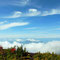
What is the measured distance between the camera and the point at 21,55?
12508 mm

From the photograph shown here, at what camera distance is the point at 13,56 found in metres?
12.7

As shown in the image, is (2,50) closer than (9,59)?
No

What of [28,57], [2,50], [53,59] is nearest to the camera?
[53,59]

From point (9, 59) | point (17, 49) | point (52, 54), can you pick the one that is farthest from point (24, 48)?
point (52, 54)

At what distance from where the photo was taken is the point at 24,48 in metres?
13.1

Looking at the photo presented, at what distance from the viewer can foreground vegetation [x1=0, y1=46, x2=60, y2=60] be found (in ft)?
38.4

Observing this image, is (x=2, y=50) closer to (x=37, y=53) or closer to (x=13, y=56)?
(x=13, y=56)

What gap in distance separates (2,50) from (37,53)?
11.7 feet

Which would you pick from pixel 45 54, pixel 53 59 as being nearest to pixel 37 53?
pixel 45 54

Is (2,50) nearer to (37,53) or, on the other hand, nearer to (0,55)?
(0,55)

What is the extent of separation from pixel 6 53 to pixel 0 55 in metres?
0.54

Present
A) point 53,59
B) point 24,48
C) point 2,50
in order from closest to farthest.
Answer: point 53,59 → point 24,48 → point 2,50

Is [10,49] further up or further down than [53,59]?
further up

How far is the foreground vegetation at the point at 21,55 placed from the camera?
11.7 metres
